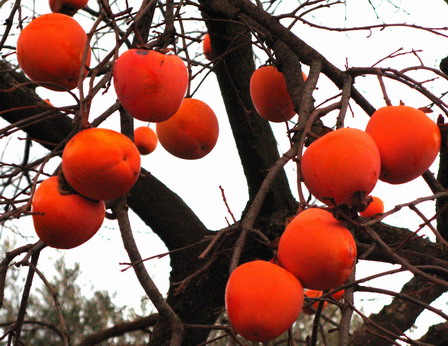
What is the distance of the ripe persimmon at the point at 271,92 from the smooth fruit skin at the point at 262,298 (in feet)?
2.59

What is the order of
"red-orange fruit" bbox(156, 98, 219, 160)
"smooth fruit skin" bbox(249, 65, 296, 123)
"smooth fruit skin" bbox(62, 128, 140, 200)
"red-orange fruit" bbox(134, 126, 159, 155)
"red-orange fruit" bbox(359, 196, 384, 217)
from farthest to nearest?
"red-orange fruit" bbox(134, 126, 159, 155)
"red-orange fruit" bbox(359, 196, 384, 217)
"smooth fruit skin" bbox(249, 65, 296, 123)
"red-orange fruit" bbox(156, 98, 219, 160)
"smooth fruit skin" bbox(62, 128, 140, 200)

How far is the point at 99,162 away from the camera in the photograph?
3.88 feet

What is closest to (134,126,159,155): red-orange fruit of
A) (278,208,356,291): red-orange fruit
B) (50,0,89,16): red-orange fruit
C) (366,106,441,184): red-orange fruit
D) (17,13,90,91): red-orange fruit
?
(50,0,89,16): red-orange fruit

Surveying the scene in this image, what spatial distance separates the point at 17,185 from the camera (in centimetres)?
304

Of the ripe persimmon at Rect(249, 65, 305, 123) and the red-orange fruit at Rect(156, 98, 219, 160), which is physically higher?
the ripe persimmon at Rect(249, 65, 305, 123)

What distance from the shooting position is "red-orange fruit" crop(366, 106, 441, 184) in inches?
46.9

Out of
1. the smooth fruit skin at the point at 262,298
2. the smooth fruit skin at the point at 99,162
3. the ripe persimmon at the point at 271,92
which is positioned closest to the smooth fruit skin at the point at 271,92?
the ripe persimmon at the point at 271,92

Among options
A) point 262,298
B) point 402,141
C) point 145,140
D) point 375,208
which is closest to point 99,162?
point 262,298

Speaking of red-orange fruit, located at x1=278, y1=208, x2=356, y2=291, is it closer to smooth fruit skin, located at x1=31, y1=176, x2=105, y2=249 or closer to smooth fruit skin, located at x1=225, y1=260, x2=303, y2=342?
smooth fruit skin, located at x1=225, y1=260, x2=303, y2=342

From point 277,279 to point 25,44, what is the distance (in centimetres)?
77

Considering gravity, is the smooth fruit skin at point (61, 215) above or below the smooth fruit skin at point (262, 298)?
above

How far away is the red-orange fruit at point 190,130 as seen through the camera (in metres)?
1.73

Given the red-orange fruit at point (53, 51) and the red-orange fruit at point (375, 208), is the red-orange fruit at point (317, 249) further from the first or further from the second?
the red-orange fruit at point (375, 208)

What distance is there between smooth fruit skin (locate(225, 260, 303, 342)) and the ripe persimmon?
79 cm
